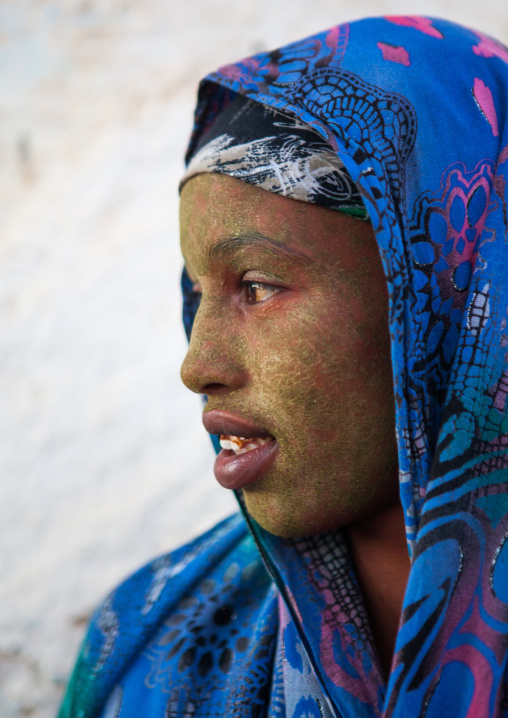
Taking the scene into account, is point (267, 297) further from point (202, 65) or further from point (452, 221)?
point (202, 65)

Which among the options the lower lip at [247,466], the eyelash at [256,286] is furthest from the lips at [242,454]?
the eyelash at [256,286]

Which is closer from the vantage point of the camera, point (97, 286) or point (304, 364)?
point (304, 364)

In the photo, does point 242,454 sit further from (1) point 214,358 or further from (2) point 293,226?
(2) point 293,226

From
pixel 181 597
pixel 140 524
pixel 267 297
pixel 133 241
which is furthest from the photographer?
pixel 133 241

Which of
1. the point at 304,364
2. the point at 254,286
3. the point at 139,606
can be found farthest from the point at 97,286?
the point at 304,364

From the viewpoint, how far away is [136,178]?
113 inches

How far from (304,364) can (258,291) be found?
17cm

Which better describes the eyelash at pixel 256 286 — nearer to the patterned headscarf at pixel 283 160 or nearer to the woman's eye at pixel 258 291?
the woman's eye at pixel 258 291

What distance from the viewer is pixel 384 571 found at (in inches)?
49.1

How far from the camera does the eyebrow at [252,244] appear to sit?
1084 millimetres

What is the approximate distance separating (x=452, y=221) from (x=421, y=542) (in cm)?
49

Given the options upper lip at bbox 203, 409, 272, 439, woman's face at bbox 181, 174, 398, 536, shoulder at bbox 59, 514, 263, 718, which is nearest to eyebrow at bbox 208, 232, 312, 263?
woman's face at bbox 181, 174, 398, 536

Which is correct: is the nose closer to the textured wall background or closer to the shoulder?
the shoulder

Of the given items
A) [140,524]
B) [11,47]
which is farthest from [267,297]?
[11,47]
